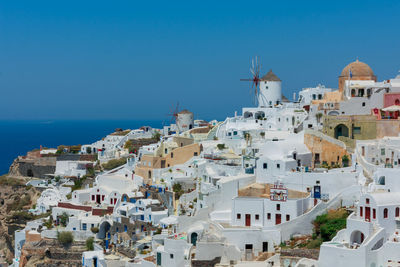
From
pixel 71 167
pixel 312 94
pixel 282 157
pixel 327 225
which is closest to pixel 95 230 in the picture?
pixel 282 157

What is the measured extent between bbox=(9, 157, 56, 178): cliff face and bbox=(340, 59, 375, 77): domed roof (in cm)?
2804

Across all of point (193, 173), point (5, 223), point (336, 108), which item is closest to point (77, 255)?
point (193, 173)

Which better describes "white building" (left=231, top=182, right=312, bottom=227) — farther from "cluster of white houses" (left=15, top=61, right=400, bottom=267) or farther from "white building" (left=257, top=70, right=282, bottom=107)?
"white building" (left=257, top=70, right=282, bottom=107)

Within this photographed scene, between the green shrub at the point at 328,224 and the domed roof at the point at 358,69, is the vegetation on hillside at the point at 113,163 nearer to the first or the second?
the domed roof at the point at 358,69

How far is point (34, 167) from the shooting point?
203 ft

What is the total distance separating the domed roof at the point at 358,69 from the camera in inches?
2057

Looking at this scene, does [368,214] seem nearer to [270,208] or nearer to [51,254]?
[270,208]

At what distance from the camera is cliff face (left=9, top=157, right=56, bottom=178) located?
6088cm

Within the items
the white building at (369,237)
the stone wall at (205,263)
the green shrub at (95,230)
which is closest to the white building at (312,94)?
the green shrub at (95,230)

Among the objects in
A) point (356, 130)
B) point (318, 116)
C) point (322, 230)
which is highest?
point (318, 116)

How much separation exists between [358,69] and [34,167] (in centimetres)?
3153

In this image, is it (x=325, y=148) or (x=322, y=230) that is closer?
(x=322, y=230)

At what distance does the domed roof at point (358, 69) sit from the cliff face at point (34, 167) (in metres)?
28.0

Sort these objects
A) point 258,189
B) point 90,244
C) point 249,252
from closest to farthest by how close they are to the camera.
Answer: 1. point 249,252
2. point 258,189
3. point 90,244
